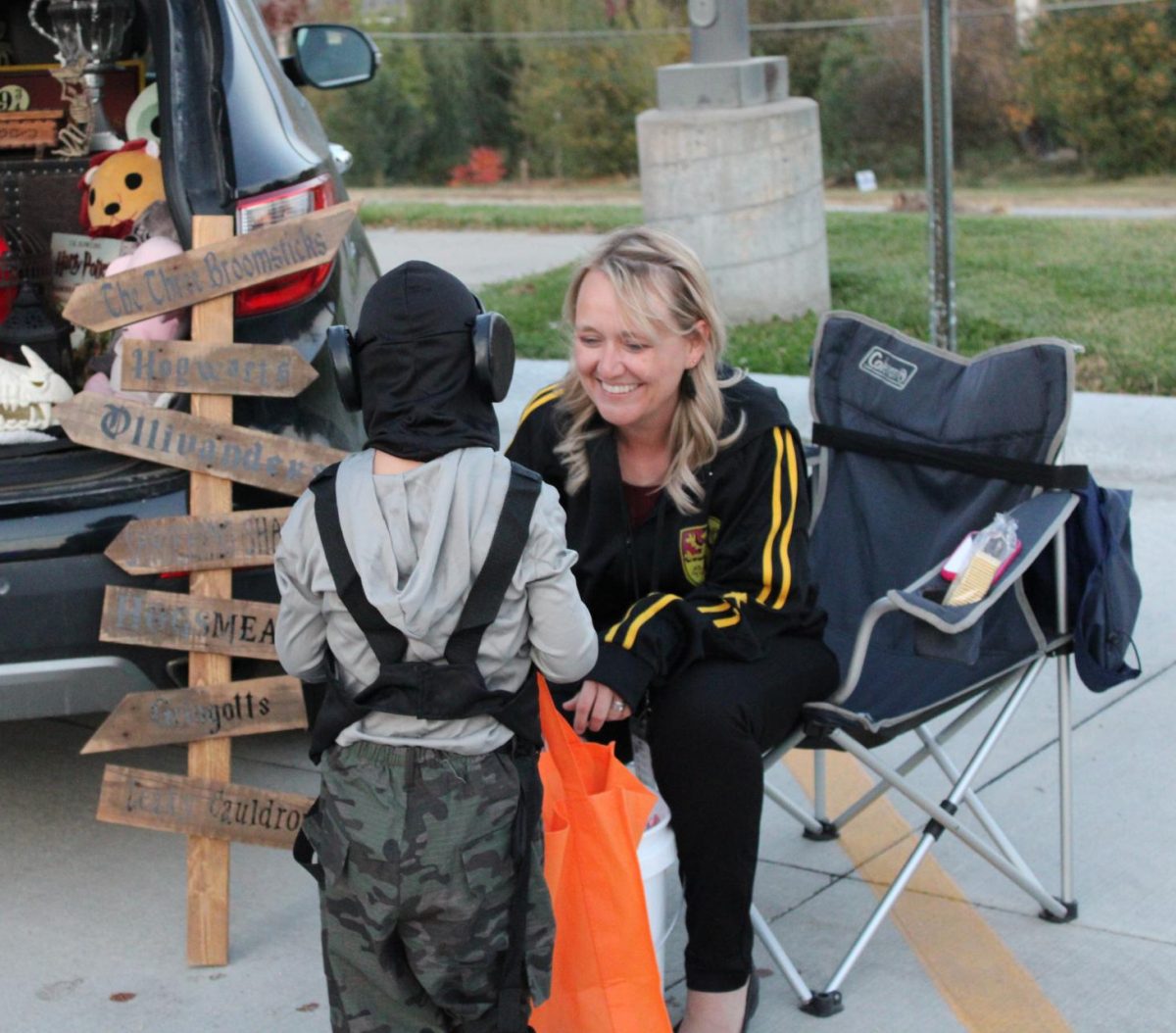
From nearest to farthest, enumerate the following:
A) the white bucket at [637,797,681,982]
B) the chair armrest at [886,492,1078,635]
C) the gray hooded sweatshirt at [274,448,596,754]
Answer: the gray hooded sweatshirt at [274,448,596,754]
the white bucket at [637,797,681,982]
the chair armrest at [886,492,1078,635]

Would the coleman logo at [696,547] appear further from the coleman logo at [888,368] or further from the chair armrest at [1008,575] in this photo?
the coleman logo at [888,368]

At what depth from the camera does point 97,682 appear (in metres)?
3.24

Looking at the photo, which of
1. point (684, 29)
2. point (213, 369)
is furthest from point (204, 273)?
point (684, 29)

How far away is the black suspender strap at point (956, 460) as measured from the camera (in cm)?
329

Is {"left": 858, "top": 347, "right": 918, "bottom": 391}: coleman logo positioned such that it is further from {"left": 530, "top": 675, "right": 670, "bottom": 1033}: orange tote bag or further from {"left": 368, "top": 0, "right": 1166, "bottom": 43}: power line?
{"left": 368, "top": 0, "right": 1166, "bottom": 43}: power line

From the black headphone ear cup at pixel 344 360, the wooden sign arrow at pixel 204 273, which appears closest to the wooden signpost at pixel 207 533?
the wooden sign arrow at pixel 204 273

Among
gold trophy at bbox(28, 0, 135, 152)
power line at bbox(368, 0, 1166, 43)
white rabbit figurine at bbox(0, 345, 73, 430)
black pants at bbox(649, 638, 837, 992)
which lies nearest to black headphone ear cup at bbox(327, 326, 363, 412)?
black pants at bbox(649, 638, 837, 992)

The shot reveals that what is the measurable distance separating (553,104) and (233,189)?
15.9 m

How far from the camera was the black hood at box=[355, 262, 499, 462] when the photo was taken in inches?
92.7

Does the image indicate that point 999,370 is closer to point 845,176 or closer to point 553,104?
point 845,176

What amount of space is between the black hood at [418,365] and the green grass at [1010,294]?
14.4ft

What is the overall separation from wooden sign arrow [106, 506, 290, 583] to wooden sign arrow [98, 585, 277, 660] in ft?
0.18

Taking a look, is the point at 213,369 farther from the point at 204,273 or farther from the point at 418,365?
the point at 418,365

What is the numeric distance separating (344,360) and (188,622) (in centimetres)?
100
